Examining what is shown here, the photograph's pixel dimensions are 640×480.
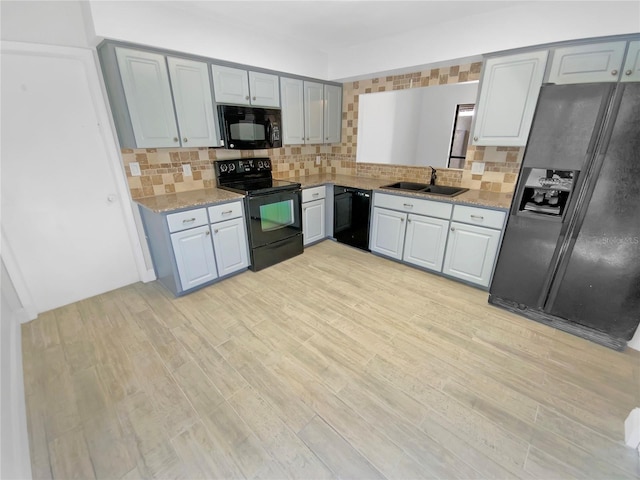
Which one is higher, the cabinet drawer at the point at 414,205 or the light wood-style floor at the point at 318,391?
the cabinet drawer at the point at 414,205

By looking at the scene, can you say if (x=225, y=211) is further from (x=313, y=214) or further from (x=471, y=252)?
(x=471, y=252)

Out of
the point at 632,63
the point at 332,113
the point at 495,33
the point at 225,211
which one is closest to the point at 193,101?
the point at 225,211

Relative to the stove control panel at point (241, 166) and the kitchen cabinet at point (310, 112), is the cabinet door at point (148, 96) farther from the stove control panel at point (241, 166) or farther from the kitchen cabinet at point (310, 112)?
the kitchen cabinet at point (310, 112)

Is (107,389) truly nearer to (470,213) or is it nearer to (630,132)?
(470,213)

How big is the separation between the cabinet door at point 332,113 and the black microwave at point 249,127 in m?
0.86

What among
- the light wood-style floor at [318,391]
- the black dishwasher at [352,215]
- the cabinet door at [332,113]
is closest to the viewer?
the light wood-style floor at [318,391]

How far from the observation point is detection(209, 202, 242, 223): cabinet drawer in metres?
2.64

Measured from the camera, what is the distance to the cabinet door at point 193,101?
2422mm

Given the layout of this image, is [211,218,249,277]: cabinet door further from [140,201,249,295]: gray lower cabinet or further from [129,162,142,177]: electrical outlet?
[129,162,142,177]: electrical outlet

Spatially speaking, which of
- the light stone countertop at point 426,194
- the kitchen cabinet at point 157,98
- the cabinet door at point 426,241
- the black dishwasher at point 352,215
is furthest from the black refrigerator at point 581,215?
the kitchen cabinet at point 157,98

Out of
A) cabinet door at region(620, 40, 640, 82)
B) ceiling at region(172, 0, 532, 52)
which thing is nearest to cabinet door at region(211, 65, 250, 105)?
ceiling at region(172, 0, 532, 52)

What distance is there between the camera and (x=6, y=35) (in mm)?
1929

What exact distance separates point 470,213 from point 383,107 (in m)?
1.86

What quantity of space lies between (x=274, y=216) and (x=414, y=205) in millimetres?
1546
